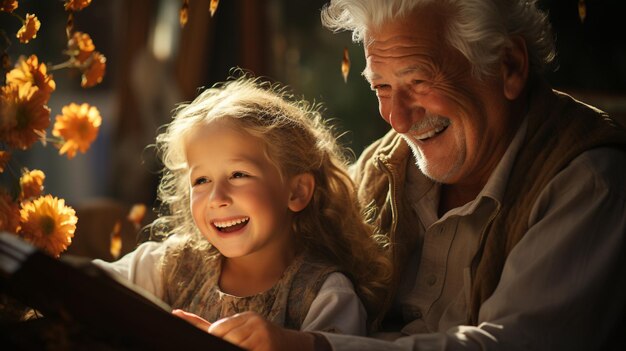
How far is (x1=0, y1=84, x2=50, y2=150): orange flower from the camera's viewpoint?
2.01m

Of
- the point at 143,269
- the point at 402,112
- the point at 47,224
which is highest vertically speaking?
the point at 402,112

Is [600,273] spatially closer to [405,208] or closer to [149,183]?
[405,208]

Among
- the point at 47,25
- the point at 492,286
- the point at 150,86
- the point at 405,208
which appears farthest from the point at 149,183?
the point at 492,286

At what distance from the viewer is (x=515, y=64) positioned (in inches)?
102

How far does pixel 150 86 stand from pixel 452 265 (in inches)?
213

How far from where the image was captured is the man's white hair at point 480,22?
2.52m

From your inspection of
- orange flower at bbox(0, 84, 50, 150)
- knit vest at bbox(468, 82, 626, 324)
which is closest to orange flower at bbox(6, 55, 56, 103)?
orange flower at bbox(0, 84, 50, 150)

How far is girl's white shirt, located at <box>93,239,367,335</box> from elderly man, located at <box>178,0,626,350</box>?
0.18 metres

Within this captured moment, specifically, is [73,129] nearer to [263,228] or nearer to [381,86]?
[263,228]

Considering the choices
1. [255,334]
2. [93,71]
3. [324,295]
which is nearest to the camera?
[255,334]

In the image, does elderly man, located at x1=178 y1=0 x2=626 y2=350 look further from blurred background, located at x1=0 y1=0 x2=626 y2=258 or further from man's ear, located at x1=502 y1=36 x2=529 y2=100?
blurred background, located at x1=0 y1=0 x2=626 y2=258

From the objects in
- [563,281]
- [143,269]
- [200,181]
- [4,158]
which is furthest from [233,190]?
[563,281]

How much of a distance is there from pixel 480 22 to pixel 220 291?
1097 millimetres

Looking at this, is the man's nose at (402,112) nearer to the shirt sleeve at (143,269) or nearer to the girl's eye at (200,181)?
the girl's eye at (200,181)
